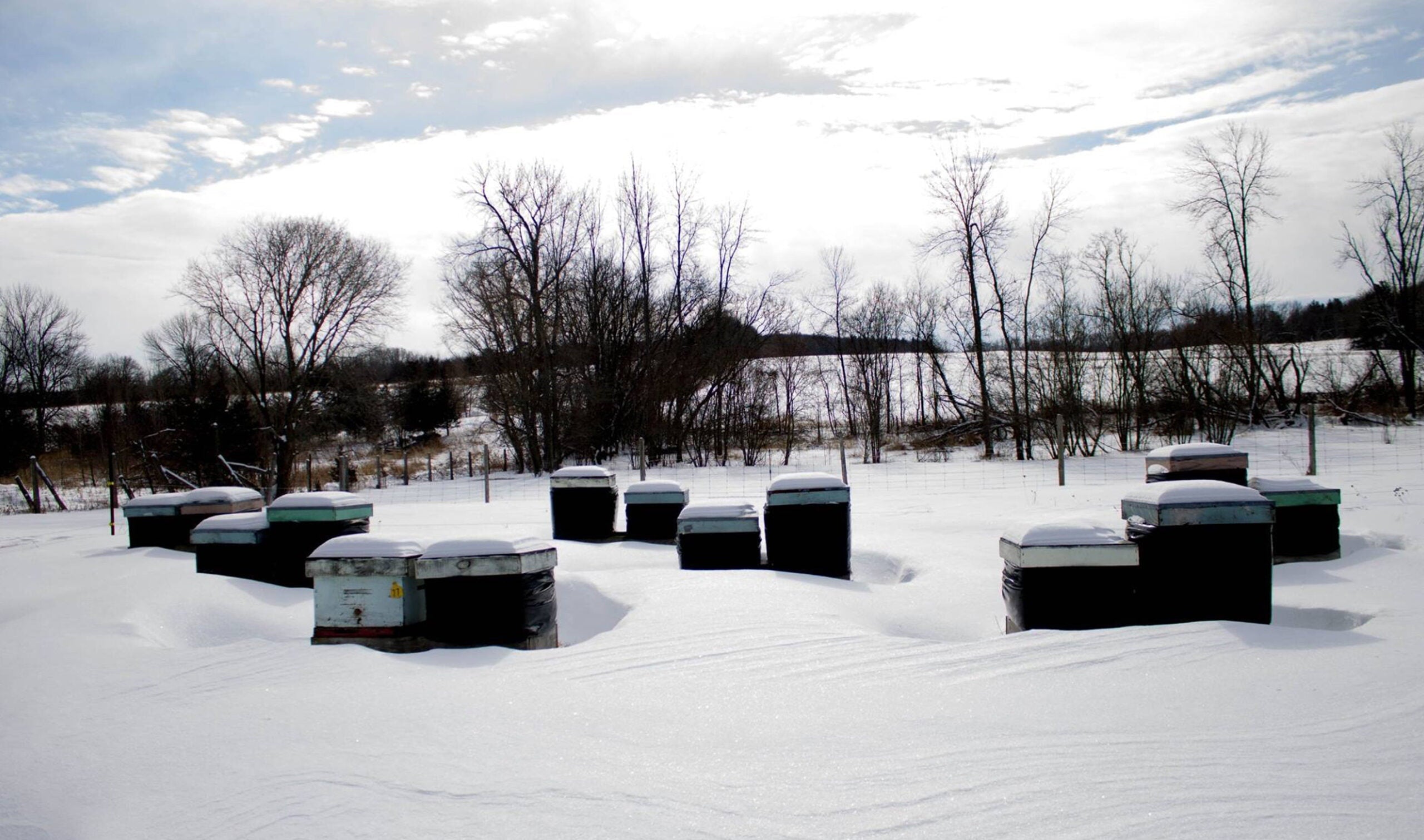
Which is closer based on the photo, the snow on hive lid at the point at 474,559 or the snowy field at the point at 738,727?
the snowy field at the point at 738,727

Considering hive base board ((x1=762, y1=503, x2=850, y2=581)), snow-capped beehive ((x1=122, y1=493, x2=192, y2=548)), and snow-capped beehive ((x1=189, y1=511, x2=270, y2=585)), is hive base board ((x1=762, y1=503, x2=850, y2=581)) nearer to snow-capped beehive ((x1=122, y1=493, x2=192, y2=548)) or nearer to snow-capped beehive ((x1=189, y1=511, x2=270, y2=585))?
snow-capped beehive ((x1=189, y1=511, x2=270, y2=585))

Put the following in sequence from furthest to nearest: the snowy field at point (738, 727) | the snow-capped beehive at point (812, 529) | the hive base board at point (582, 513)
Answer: the hive base board at point (582, 513)
the snow-capped beehive at point (812, 529)
the snowy field at point (738, 727)

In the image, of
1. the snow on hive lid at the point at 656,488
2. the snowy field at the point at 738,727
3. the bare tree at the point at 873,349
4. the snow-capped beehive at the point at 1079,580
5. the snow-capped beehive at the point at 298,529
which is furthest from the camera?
the bare tree at the point at 873,349

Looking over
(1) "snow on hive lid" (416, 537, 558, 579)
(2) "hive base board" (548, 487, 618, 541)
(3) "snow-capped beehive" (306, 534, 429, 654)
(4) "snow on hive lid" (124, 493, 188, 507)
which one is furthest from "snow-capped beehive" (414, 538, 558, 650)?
(4) "snow on hive lid" (124, 493, 188, 507)

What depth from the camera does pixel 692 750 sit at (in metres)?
3.49

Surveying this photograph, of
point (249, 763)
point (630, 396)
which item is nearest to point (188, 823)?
point (249, 763)

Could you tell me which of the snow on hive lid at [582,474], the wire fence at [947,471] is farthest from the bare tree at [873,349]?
the snow on hive lid at [582,474]

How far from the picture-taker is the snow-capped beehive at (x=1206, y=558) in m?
5.38

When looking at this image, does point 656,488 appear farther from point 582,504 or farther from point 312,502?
point 312,502

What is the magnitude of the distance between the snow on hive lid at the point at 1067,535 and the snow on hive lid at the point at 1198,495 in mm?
331

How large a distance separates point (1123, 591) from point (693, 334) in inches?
1119

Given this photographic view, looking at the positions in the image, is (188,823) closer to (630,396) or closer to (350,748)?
(350,748)

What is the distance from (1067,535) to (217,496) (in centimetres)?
999

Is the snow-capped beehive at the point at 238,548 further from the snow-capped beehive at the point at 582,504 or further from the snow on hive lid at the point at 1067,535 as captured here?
the snow on hive lid at the point at 1067,535
